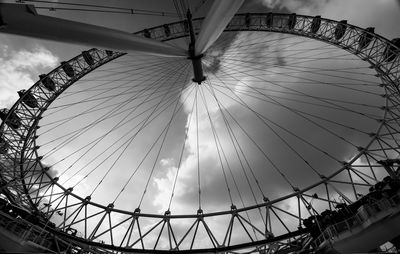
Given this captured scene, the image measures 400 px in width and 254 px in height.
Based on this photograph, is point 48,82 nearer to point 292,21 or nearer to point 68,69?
point 68,69

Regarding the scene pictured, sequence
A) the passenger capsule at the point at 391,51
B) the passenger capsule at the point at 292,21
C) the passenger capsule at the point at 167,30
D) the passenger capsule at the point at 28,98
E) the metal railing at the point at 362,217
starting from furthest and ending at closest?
1. the passenger capsule at the point at 167,30
2. the passenger capsule at the point at 292,21
3. the passenger capsule at the point at 28,98
4. the passenger capsule at the point at 391,51
5. the metal railing at the point at 362,217

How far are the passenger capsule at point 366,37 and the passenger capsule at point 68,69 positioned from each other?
36.8 metres

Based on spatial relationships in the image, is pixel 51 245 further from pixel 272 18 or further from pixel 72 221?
pixel 272 18

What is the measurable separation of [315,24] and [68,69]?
3273 cm

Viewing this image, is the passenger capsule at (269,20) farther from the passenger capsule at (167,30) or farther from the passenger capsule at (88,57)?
the passenger capsule at (88,57)

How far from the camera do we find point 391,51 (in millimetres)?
26531

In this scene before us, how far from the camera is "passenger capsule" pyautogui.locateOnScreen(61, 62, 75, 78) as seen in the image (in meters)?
30.1

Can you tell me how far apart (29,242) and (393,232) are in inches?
1102

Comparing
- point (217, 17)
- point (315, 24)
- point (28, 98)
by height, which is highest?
point (315, 24)

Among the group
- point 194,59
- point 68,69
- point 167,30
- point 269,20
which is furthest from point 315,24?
point 68,69

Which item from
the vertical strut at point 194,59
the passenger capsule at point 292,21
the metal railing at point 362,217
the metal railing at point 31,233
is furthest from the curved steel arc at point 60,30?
the passenger capsule at point 292,21

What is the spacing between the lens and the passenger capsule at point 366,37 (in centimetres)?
2860

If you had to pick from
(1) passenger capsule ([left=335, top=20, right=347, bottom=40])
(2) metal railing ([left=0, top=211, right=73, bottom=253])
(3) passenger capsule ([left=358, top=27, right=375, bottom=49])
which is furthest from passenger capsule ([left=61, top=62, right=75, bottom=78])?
(3) passenger capsule ([left=358, top=27, right=375, bottom=49])

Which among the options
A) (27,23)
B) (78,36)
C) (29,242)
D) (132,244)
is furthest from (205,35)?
(29,242)
